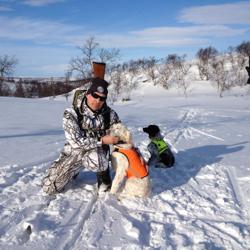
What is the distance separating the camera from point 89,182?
536cm

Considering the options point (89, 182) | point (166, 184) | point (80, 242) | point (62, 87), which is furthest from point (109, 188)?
point (62, 87)

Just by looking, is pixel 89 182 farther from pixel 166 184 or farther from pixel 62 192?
pixel 166 184

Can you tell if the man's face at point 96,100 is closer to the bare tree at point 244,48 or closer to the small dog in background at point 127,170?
the small dog in background at point 127,170

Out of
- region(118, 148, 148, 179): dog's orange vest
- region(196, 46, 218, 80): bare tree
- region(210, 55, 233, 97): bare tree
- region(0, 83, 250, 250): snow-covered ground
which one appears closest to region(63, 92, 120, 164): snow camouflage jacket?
region(118, 148, 148, 179): dog's orange vest

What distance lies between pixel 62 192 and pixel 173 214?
5.11ft

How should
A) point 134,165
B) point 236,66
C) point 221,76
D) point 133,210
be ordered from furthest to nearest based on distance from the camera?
1. point 236,66
2. point 221,76
3. point 134,165
4. point 133,210

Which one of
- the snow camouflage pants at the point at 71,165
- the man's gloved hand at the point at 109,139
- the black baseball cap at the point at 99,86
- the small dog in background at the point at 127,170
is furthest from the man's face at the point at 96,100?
the snow camouflage pants at the point at 71,165

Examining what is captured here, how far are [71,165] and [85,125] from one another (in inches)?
22.3

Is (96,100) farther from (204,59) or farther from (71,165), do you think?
(204,59)

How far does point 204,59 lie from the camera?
2425 inches

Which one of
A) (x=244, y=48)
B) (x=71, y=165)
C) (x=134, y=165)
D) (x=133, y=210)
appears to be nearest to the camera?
(x=133, y=210)

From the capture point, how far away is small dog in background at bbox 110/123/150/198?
4.67m

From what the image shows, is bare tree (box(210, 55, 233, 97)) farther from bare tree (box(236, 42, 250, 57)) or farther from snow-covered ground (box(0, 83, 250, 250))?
snow-covered ground (box(0, 83, 250, 250))

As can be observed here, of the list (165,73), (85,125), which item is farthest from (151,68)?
(85,125)
